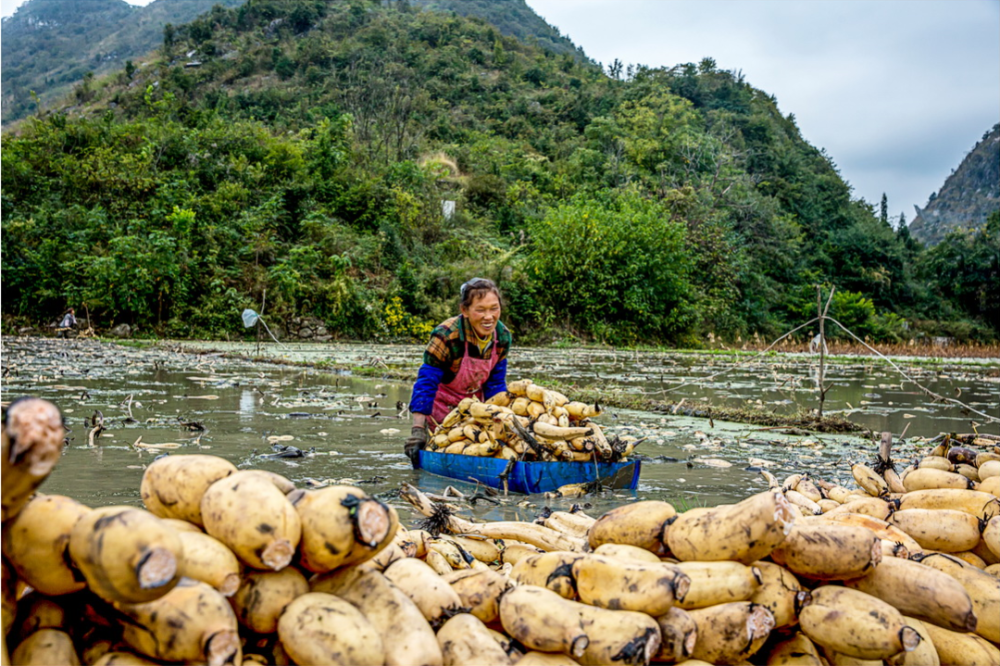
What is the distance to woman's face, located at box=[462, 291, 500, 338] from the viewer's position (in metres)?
5.61

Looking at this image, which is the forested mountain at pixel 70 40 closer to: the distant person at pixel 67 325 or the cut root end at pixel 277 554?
the distant person at pixel 67 325

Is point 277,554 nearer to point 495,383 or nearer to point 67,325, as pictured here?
point 495,383

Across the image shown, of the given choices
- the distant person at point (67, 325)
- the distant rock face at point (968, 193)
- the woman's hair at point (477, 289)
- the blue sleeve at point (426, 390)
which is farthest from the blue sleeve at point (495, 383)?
the distant rock face at point (968, 193)

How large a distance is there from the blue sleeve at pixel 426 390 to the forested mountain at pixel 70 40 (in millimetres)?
69296

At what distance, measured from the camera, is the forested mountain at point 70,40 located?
7381 cm

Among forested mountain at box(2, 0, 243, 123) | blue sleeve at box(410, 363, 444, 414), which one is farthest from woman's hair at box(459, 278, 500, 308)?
forested mountain at box(2, 0, 243, 123)

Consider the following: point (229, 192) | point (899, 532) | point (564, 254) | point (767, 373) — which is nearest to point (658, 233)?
point (564, 254)

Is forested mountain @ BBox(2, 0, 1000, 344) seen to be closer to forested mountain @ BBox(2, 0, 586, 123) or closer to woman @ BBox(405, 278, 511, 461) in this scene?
woman @ BBox(405, 278, 511, 461)

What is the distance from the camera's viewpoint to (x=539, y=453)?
5031mm

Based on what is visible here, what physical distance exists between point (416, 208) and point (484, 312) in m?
20.3

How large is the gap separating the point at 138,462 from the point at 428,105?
121ft

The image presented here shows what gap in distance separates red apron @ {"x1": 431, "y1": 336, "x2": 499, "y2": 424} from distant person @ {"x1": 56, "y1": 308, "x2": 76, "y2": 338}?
1642 cm

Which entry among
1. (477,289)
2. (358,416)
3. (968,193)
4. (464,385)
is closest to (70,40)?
(358,416)

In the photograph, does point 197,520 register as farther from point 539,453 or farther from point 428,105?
point 428,105
